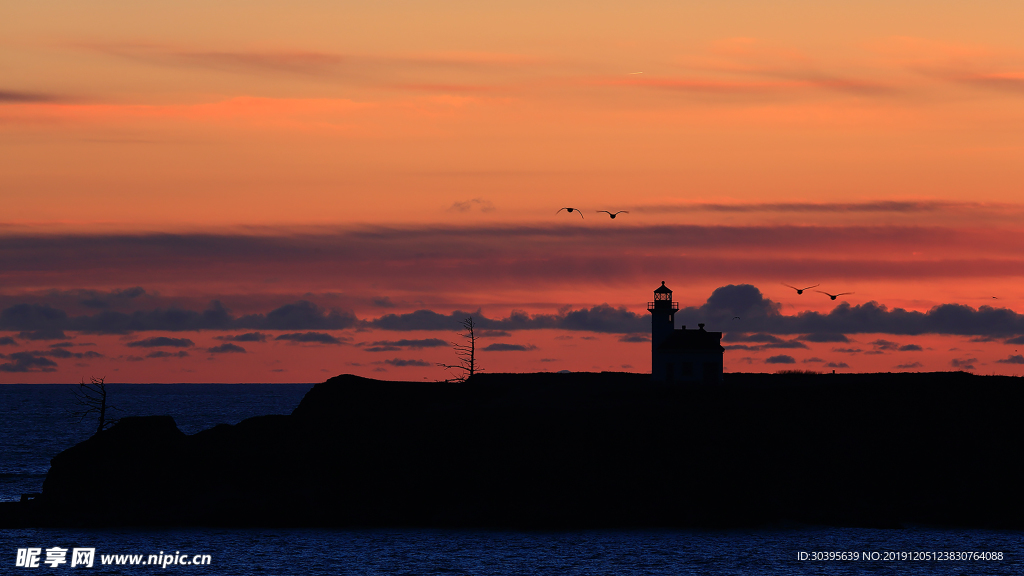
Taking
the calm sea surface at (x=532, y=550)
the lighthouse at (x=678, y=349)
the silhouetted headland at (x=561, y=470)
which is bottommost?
the calm sea surface at (x=532, y=550)

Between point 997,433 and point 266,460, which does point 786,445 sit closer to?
point 997,433

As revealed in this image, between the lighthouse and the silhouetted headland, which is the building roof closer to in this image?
the lighthouse

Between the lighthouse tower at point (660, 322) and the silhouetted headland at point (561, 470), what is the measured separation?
12295mm

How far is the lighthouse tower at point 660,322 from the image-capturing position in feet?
250

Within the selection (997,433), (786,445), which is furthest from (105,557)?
(997,433)

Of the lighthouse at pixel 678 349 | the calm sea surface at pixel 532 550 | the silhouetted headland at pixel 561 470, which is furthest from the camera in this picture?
the lighthouse at pixel 678 349

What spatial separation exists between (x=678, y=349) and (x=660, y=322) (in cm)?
247

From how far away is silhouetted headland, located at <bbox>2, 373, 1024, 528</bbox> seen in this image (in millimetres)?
57812

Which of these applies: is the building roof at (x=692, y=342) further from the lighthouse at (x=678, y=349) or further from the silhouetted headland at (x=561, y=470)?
the silhouetted headland at (x=561, y=470)

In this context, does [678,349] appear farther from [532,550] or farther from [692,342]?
[532,550]

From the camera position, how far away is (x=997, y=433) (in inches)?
2429

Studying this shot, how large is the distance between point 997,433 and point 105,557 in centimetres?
4767

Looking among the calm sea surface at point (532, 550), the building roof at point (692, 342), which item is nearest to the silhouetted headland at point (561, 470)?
the calm sea surface at point (532, 550)

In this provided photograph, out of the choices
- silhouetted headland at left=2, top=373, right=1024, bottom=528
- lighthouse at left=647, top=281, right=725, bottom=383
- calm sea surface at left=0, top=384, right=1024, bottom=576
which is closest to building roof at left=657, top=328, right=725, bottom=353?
lighthouse at left=647, top=281, right=725, bottom=383
